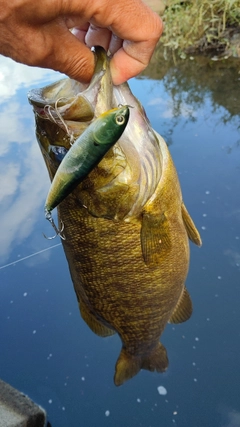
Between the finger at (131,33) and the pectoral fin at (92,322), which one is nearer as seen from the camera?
the finger at (131,33)

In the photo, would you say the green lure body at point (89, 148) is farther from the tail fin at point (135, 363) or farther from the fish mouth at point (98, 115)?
the tail fin at point (135, 363)

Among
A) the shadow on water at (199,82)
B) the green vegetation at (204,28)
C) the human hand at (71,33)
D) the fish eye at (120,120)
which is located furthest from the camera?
the green vegetation at (204,28)

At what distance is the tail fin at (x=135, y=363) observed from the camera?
179 centimetres

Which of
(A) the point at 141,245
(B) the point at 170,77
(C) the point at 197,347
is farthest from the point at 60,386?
(B) the point at 170,77

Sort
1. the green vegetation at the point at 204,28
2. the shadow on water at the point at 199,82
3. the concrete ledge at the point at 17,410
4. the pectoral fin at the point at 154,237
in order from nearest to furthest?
the pectoral fin at the point at 154,237, the concrete ledge at the point at 17,410, the shadow on water at the point at 199,82, the green vegetation at the point at 204,28

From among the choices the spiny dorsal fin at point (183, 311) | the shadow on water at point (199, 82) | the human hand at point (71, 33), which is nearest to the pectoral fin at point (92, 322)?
the spiny dorsal fin at point (183, 311)

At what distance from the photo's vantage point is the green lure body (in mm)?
829

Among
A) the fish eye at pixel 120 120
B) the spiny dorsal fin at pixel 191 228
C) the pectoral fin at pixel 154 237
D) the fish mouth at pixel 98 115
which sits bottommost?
the spiny dorsal fin at pixel 191 228

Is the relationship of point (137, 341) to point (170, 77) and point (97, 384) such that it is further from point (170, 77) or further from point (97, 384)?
point (170, 77)

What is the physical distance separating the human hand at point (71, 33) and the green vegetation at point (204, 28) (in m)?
5.31

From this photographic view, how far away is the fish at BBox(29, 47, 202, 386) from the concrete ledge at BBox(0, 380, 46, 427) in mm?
873

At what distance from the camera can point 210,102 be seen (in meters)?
4.64

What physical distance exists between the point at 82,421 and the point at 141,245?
1372 mm

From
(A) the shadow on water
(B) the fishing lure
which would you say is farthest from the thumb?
Result: (A) the shadow on water
